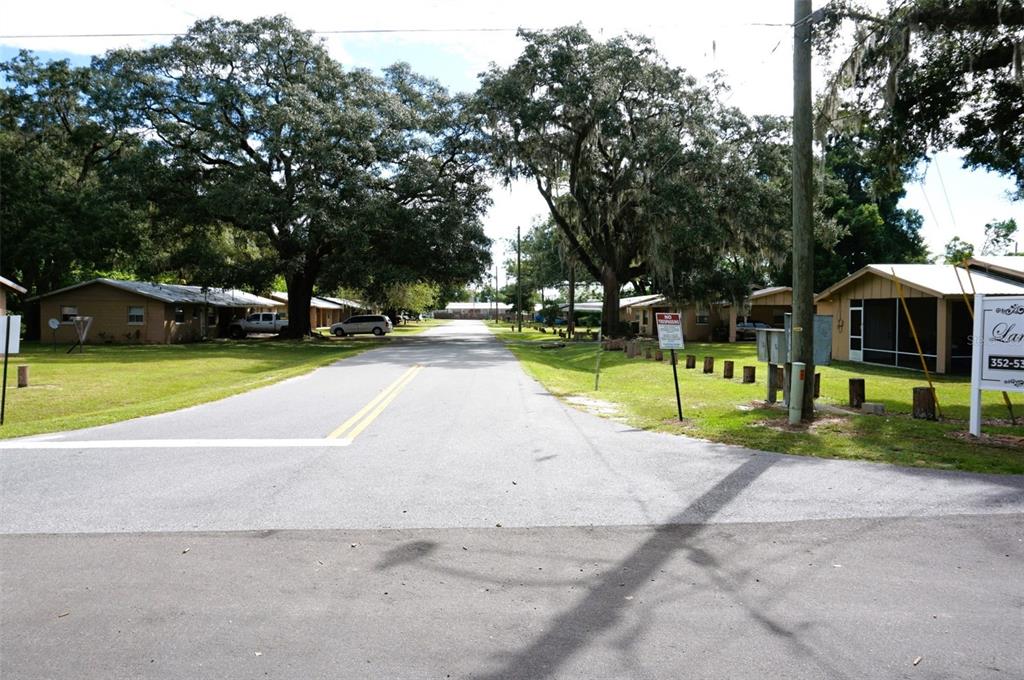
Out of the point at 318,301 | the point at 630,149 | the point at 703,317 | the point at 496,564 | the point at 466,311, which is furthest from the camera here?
the point at 466,311

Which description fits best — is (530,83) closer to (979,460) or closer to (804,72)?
(804,72)

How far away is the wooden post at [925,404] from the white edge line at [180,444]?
9452 millimetres

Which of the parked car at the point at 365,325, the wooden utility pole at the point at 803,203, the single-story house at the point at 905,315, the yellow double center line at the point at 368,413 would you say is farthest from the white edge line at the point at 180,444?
the parked car at the point at 365,325

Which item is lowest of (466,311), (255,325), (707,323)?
(255,325)

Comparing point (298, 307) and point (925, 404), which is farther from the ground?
point (298, 307)

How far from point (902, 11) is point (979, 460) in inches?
362

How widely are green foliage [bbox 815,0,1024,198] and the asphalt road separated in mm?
9188

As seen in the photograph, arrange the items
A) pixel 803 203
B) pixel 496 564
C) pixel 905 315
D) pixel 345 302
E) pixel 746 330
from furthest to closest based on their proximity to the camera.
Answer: pixel 345 302 → pixel 746 330 → pixel 905 315 → pixel 803 203 → pixel 496 564

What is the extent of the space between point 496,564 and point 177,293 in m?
42.1

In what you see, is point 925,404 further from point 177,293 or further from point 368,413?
point 177,293

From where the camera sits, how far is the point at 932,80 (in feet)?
48.7

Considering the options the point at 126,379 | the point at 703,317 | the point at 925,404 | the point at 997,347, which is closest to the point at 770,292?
the point at 703,317

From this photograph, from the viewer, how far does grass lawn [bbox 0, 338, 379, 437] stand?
13330 millimetres

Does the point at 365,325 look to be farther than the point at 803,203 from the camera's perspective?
Yes
